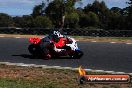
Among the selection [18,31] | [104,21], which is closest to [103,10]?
[104,21]

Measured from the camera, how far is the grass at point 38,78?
11.8 metres

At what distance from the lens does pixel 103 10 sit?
82.5 m

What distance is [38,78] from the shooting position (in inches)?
515

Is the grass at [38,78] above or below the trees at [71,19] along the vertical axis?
above

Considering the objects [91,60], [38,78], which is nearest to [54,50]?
[91,60]

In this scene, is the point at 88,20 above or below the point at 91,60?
below

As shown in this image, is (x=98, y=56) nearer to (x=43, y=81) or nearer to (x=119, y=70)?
(x=119, y=70)

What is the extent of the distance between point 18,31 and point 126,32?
10531 mm

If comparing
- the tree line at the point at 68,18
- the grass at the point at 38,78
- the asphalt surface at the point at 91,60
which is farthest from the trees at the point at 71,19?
the grass at the point at 38,78

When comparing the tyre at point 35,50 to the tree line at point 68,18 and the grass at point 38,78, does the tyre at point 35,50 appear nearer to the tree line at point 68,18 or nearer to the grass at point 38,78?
the grass at point 38,78

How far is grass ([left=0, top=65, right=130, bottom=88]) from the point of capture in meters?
11.8

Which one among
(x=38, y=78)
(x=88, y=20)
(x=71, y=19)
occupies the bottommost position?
(x=88, y=20)

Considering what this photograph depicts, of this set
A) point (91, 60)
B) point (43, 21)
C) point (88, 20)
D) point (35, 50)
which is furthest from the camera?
point (88, 20)

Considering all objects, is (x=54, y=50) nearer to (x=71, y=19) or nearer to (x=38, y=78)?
(x=38, y=78)
